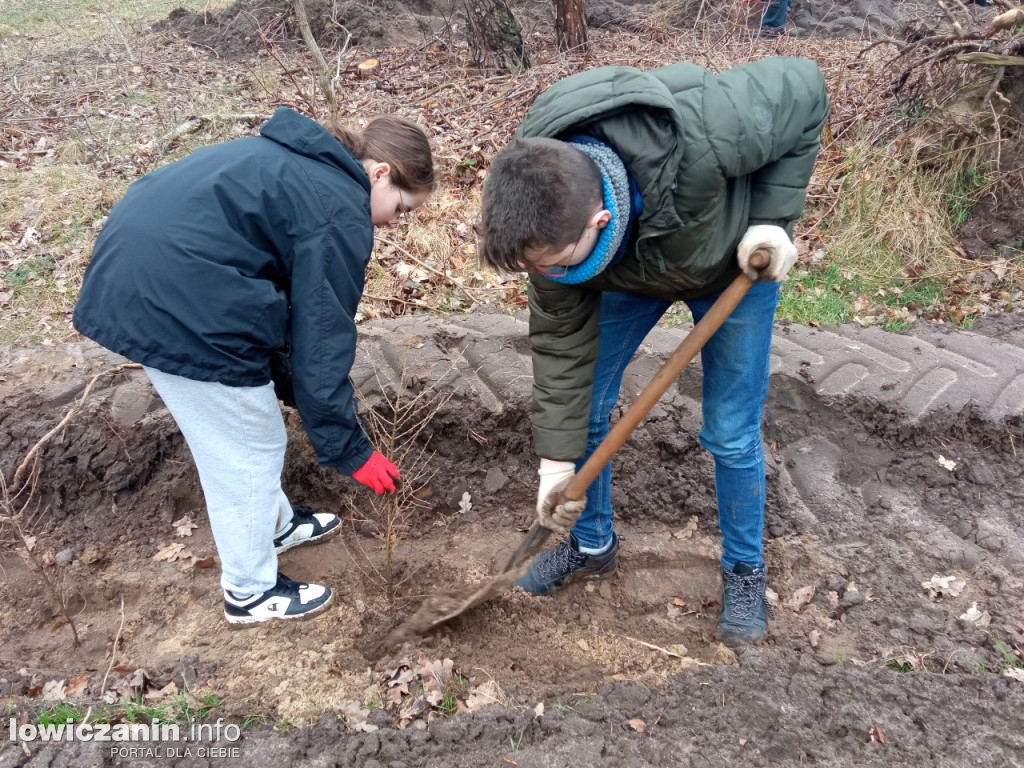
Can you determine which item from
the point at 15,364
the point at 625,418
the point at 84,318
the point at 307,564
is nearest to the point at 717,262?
the point at 625,418

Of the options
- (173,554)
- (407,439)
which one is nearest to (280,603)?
(173,554)

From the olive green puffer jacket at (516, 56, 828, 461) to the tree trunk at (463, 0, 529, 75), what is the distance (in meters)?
5.83

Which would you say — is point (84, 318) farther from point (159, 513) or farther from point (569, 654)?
point (569, 654)

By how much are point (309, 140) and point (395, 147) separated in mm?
272

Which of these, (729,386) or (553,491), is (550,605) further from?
(729,386)

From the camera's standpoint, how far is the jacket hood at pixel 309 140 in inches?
81.7

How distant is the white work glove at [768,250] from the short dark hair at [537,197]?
51cm

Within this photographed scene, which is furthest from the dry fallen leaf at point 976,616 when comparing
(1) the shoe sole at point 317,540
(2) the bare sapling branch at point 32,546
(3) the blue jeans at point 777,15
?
(3) the blue jeans at point 777,15

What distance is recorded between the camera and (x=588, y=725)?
6.93 ft

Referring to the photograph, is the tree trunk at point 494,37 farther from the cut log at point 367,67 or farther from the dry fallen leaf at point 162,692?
the dry fallen leaf at point 162,692

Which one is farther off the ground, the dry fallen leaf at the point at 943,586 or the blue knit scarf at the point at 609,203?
the blue knit scarf at the point at 609,203

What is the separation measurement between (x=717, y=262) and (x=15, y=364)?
3.40 metres

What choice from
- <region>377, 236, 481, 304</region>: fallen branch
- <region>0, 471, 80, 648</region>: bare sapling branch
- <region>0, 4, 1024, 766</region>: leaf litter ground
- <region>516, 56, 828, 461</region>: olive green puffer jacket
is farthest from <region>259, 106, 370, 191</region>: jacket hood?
<region>377, 236, 481, 304</region>: fallen branch

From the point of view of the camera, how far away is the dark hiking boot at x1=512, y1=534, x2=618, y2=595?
293cm
